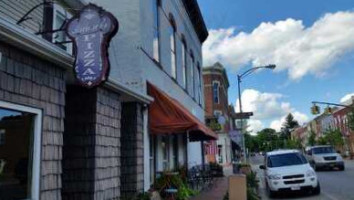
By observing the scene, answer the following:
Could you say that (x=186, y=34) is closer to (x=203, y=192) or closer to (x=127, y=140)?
(x=203, y=192)

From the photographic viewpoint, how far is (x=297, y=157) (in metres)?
18.5

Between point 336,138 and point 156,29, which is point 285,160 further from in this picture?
point 336,138

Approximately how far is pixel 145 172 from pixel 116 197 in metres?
2.68

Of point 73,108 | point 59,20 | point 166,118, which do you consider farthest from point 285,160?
point 73,108

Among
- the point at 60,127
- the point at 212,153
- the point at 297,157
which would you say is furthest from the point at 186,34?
the point at 212,153

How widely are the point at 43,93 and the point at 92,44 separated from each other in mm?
1147

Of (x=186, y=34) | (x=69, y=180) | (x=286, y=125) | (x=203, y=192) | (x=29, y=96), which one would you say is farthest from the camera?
(x=286, y=125)

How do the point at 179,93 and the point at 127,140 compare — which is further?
the point at 179,93

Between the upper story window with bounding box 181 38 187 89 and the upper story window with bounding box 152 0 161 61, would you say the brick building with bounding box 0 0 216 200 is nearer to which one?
the upper story window with bounding box 152 0 161 61

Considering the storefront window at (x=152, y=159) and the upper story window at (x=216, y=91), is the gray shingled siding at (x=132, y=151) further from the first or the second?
the upper story window at (x=216, y=91)

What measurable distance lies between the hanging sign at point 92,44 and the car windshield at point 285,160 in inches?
485

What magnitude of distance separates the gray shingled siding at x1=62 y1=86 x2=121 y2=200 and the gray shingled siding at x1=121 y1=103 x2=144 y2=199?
2084mm

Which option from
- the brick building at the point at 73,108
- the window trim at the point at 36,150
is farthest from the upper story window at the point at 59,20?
the window trim at the point at 36,150

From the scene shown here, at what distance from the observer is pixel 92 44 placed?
7500 mm
